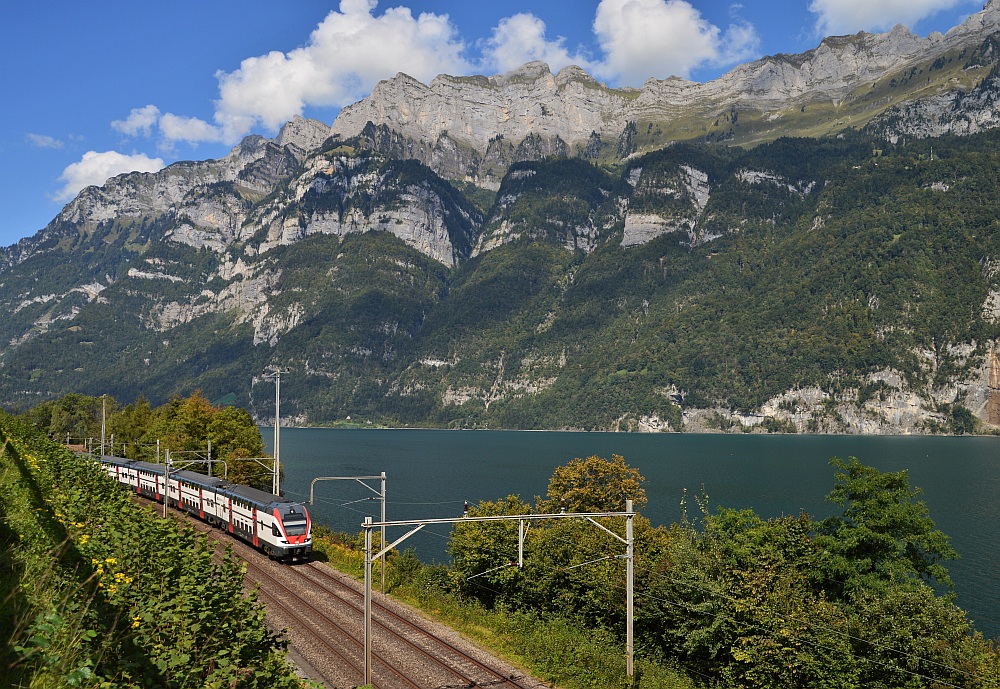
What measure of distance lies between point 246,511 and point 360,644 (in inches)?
848

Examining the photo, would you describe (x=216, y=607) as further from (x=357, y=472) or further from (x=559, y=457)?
(x=559, y=457)

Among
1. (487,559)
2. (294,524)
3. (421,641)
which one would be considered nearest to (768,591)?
(487,559)

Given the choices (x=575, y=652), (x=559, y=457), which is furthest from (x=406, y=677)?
(x=559, y=457)

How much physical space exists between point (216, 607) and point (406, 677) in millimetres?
13274

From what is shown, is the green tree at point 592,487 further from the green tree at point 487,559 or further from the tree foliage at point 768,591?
the green tree at point 487,559

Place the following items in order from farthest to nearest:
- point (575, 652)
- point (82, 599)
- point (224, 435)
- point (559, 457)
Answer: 1. point (559, 457)
2. point (224, 435)
3. point (575, 652)
4. point (82, 599)

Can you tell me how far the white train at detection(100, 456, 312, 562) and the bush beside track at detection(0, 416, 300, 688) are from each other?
22.1 m

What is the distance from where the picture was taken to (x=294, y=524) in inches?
1683

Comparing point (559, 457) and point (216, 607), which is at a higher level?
point (216, 607)

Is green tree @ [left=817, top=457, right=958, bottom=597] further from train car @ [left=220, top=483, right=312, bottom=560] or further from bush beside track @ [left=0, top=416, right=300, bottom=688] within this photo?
bush beside track @ [left=0, top=416, right=300, bottom=688]

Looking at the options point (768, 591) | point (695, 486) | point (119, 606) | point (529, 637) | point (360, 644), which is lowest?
point (695, 486)

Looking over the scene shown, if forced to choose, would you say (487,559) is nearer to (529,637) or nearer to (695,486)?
(529,637)

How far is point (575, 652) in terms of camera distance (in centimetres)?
2870

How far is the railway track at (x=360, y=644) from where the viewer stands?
25.6 meters
